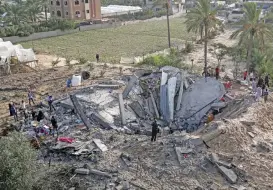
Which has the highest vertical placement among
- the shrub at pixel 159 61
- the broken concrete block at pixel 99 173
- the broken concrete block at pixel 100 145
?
the shrub at pixel 159 61

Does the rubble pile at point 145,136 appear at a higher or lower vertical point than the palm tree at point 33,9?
lower

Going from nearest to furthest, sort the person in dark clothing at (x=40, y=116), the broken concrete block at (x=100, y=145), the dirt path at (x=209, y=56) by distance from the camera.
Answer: the broken concrete block at (x=100, y=145) < the person in dark clothing at (x=40, y=116) < the dirt path at (x=209, y=56)

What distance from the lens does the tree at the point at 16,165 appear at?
393 inches

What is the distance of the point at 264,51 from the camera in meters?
30.4

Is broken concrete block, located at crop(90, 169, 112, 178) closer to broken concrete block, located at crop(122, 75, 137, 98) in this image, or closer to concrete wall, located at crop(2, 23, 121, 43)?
broken concrete block, located at crop(122, 75, 137, 98)

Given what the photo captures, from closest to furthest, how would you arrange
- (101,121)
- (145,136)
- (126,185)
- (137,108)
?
(126,185) → (145,136) → (101,121) → (137,108)

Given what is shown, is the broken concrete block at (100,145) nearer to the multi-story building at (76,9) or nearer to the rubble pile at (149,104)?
the rubble pile at (149,104)

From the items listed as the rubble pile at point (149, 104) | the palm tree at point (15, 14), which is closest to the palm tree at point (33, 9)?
the palm tree at point (15, 14)

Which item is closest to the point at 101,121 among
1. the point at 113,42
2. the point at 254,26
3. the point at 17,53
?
the point at 254,26

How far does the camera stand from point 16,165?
399 inches

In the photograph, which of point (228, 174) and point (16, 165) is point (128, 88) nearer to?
point (228, 174)

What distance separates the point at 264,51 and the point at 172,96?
46.2 feet

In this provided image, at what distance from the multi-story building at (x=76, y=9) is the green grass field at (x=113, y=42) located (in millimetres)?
8503

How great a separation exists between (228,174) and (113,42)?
32.7 meters
